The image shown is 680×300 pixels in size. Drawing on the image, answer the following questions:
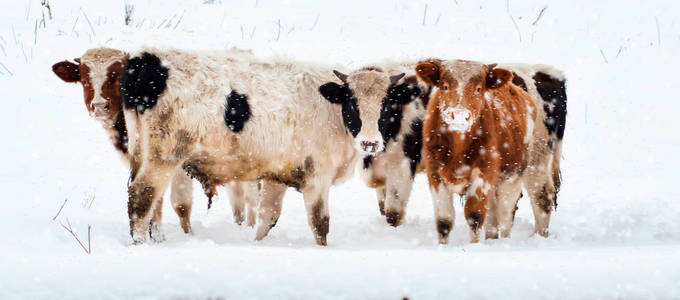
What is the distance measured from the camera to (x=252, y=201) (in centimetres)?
782

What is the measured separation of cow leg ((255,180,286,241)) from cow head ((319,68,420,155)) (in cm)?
95

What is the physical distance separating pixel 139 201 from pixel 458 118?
8.18ft

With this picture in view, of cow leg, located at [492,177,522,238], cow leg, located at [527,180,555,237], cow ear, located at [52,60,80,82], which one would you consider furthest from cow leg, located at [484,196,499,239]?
cow ear, located at [52,60,80,82]

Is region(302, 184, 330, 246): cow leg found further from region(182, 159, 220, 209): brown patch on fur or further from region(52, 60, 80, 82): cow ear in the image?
region(52, 60, 80, 82): cow ear

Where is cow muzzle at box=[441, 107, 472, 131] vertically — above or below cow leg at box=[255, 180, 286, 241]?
above

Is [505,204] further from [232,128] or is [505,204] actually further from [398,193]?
[232,128]

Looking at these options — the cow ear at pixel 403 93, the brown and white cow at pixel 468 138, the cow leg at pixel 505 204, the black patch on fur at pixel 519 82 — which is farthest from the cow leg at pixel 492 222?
the cow ear at pixel 403 93

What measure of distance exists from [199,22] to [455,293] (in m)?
Answer: 9.92

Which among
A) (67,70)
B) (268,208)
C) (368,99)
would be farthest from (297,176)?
(67,70)

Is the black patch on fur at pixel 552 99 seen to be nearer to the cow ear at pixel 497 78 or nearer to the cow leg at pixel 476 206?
the cow ear at pixel 497 78

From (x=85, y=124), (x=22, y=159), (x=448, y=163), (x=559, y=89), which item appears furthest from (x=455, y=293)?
(x=85, y=124)

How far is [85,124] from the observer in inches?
387

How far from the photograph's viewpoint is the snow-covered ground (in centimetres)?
367

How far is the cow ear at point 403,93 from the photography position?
22.6ft
